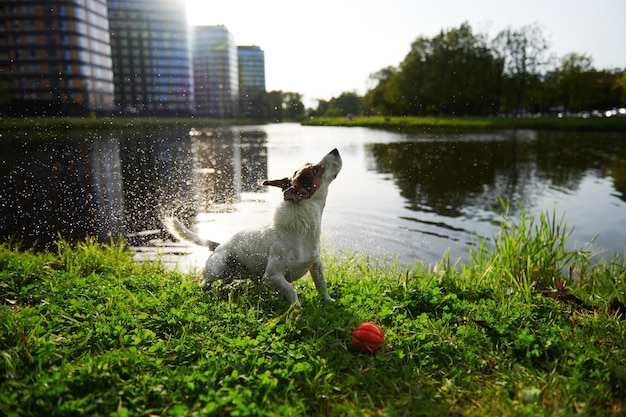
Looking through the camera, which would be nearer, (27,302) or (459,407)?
(459,407)

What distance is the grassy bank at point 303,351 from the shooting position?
2621 mm

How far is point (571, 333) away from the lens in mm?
3572

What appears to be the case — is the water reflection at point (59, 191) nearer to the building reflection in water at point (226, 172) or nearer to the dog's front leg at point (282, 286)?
the building reflection in water at point (226, 172)

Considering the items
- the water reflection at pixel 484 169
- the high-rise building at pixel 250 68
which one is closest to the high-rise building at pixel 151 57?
the high-rise building at pixel 250 68

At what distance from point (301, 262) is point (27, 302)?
276 centimetres

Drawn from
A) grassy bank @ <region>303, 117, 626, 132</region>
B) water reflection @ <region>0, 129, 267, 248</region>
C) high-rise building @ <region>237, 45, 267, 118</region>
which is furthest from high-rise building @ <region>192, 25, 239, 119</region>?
grassy bank @ <region>303, 117, 626, 132</region>

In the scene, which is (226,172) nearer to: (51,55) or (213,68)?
(213,68)

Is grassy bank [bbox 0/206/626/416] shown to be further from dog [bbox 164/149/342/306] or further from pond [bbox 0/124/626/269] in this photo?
pond [bbox 0/124/626/269]

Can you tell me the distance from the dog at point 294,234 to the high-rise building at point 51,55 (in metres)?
9.65

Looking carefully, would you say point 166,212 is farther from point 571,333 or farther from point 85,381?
point 571,333

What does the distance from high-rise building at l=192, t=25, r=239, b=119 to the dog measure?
24.3 feet

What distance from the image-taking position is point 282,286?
13.4 feet

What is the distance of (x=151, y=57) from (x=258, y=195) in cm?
499

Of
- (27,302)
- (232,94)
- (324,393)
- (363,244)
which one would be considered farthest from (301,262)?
(232,94)
